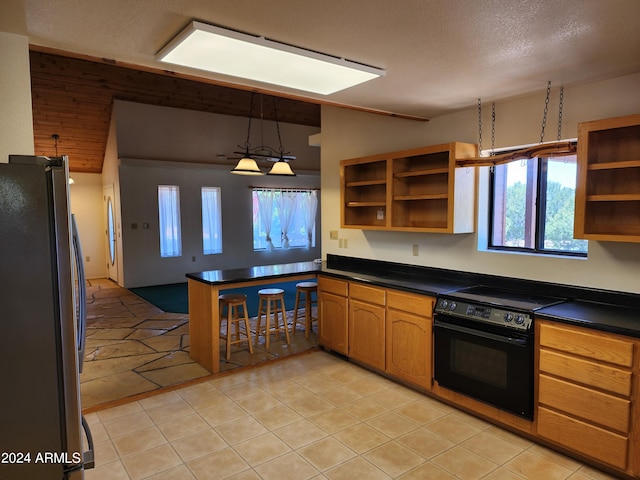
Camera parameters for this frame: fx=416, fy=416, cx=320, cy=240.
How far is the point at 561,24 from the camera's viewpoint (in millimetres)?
1873

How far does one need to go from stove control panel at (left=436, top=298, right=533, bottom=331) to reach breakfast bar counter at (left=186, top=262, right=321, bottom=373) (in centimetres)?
164

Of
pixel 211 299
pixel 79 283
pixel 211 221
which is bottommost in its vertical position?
pixel 211 299

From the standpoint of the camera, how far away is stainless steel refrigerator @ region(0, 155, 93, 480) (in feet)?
4.38

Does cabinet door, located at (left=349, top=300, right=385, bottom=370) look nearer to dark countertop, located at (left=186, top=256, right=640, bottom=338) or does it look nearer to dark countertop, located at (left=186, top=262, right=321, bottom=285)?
dark countertop, located at (left=186, top=256, right=640, bottom=338)

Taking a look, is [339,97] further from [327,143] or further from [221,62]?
[327,143]

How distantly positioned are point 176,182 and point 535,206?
6.77m

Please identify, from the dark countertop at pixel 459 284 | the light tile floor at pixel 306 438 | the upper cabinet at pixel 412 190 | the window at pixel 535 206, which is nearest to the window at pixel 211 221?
the dark countertop at pixel 459 284

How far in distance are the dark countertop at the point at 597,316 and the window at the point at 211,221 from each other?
7.16 meters

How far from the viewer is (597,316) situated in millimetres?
2443

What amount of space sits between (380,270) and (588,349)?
219 cm

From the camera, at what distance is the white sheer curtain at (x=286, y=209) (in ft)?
31.2

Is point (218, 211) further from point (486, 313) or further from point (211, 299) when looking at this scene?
point (486, 313)

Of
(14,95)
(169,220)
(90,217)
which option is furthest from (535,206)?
(90,217)

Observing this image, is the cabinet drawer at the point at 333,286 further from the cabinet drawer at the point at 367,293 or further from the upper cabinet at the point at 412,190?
the upper cabinet at the point at 412,190
